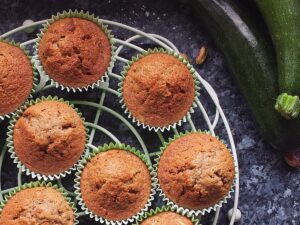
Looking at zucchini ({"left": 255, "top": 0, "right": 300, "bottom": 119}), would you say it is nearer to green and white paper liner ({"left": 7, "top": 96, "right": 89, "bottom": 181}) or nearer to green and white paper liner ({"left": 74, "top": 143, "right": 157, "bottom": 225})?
green and white paper liner ({"left": 74, "top": 143, "right": 157, "bottom": 225})

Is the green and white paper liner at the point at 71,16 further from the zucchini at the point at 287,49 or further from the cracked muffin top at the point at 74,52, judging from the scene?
the zucchini at the point at 287,49

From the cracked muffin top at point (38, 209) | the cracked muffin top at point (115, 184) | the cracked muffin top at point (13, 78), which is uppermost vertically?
the cracked muffin top at point (13, 78)

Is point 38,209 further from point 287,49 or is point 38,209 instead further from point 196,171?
point 287,49

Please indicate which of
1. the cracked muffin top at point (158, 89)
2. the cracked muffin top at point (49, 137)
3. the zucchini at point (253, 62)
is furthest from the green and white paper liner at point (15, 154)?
the zucchini at point (253, 62)

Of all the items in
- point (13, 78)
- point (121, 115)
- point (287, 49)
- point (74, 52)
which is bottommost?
point (121, 115)

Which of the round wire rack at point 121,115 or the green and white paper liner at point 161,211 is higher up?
the round wire rack at point 121,115

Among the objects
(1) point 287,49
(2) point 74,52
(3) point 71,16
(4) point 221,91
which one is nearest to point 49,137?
(2) point 74,52

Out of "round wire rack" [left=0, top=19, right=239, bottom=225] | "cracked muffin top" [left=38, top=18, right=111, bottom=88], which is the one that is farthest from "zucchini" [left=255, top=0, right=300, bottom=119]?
"cracked muffin top" [left=38, top=18, right=111, bottom=88]

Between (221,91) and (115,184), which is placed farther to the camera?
(221,91)
